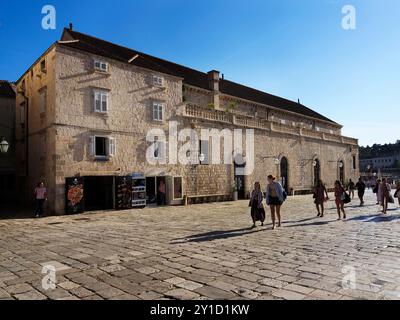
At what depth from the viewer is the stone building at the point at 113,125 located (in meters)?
16.8

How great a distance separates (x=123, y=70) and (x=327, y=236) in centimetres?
1539

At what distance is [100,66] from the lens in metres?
18.3

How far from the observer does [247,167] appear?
86.7ft

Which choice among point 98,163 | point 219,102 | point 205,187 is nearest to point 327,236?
point 98,163

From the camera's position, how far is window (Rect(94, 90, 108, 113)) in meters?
17.9

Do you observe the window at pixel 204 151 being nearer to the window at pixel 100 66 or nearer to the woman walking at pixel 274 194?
the window at pixel 100 66

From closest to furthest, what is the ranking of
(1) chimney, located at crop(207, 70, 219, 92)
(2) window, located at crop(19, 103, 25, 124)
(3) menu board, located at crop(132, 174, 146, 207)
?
1. (3) menu board, located at crop(132, 174, 146, 207)
2. (2) window, located at crop(19, 103, 25, 124)
3. (1) chimney, located at crop(207, 70, 219, 92)

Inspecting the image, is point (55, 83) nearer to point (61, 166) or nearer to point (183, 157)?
point (61, 166)

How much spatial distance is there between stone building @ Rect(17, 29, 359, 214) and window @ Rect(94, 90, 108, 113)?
0.06m

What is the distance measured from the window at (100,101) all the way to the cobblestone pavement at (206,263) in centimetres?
921

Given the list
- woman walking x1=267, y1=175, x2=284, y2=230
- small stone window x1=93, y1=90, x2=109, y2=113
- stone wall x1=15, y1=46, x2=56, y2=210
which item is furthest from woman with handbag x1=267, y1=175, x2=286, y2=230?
small stone window x1=93, y1=90, x2=109, y2=113

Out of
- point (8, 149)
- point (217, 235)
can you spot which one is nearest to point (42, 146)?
point (8, 149)

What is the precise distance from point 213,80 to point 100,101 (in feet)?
45.2

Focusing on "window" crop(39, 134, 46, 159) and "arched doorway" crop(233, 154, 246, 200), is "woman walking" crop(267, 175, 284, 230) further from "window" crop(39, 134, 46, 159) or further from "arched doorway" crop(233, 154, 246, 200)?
"arched doorway" crop(233, 154, 246, 200)
